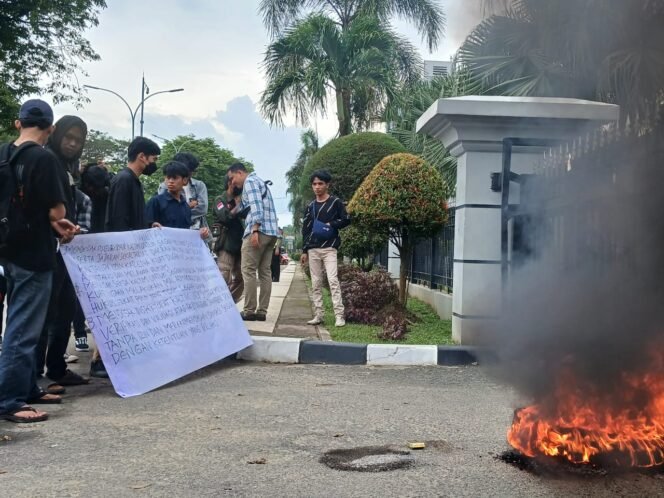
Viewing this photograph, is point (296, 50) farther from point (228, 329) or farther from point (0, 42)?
point (228, 329)

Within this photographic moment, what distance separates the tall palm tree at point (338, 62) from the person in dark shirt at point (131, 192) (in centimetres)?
1325

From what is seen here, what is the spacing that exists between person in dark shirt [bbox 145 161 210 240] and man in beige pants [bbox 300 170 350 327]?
153 cm

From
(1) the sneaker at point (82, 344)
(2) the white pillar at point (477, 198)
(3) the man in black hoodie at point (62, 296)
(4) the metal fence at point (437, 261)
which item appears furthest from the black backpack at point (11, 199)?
(4) the metal fence at point (437, 261)

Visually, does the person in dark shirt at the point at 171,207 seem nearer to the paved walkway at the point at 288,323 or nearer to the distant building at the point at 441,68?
the paved walkway at the point at 288,323

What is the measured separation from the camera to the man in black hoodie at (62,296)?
454 cm

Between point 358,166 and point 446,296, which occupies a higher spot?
point 358,166

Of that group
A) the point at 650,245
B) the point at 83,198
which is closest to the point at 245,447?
the point at 650,245

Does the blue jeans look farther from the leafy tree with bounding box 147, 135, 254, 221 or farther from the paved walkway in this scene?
the leafy tree with bounding box 147, 135, 254, 221

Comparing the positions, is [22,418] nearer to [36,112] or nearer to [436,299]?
[36,112]

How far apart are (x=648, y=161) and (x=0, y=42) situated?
21479 millimetres

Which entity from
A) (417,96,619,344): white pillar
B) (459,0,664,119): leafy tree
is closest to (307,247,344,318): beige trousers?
(417,96,619,344): white pillar

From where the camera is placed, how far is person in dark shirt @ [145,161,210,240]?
567 cm

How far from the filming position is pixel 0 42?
2039 cm

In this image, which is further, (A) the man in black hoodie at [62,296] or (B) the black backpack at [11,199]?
(A) the man in black hoodie at [62,296]
